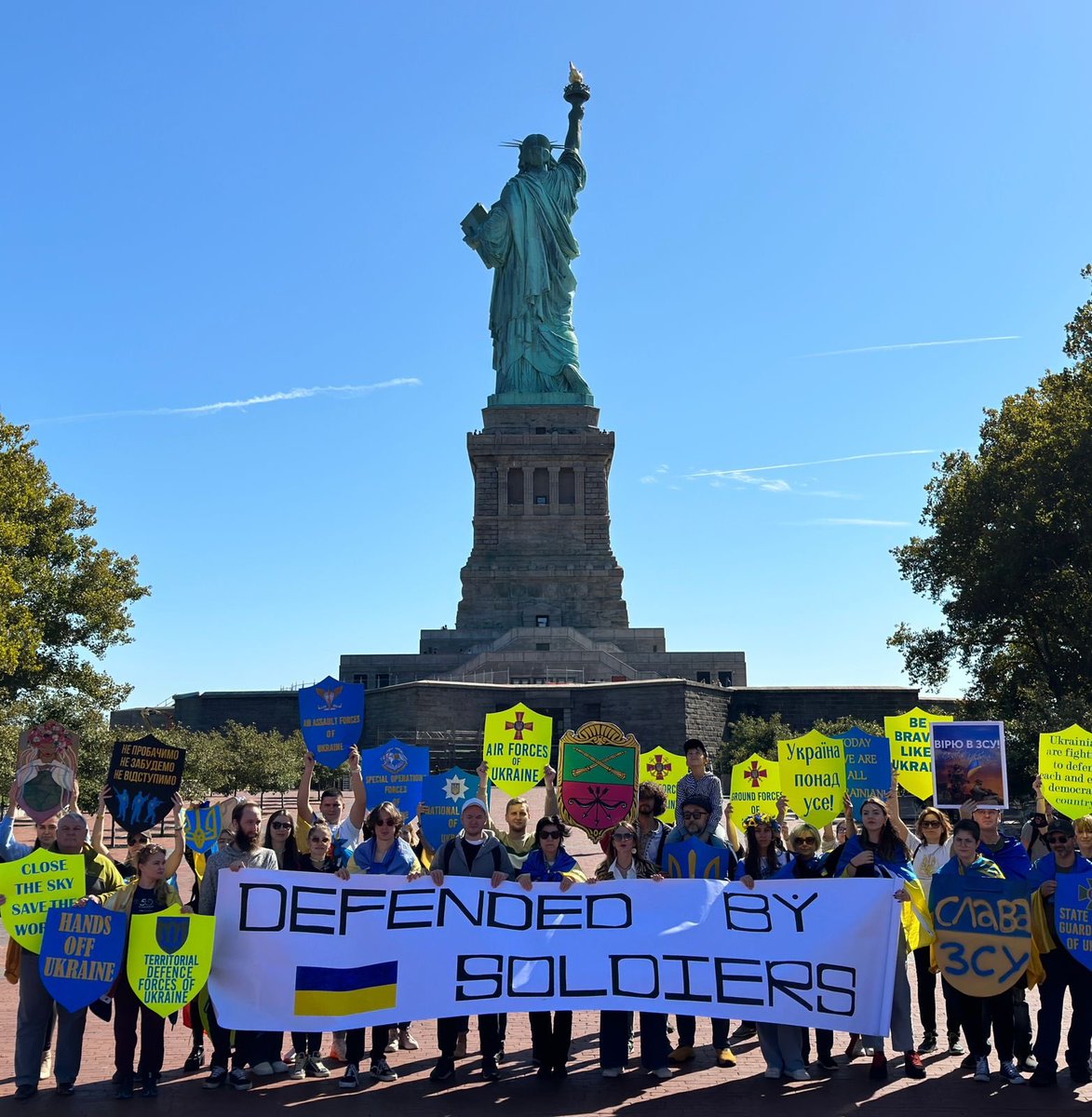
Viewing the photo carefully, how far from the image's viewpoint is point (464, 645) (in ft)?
182

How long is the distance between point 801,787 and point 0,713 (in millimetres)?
21779

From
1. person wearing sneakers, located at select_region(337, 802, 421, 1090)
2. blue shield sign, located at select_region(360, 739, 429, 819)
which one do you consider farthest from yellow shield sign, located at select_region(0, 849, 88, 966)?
blue shield sign, located at select_region(360, 739, 429, 819)

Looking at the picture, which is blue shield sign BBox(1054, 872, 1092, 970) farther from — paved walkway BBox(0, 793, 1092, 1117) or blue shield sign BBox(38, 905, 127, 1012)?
blue shield sign BBox(38, 905, 127, 1012)

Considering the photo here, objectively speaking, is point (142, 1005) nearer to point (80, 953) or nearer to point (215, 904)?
point (80, 953)

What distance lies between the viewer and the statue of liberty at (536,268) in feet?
206

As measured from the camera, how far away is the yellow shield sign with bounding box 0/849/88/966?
8062 millimetres

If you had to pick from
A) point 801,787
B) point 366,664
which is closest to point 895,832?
point 801,787

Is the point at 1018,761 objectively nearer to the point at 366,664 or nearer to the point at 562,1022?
the point at 562,1022

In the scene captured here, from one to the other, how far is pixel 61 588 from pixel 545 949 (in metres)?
28.1

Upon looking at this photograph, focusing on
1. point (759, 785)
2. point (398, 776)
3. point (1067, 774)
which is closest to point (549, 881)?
point (398, 776)

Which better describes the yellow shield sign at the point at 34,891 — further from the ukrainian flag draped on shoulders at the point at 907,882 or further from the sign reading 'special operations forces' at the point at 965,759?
the sign reading 'special operations forces' at the point at 965,759

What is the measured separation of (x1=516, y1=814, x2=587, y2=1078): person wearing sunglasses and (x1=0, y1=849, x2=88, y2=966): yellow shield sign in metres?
3.14

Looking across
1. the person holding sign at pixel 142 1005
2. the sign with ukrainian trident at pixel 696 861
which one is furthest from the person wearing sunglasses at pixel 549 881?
the person holding sign at pixel 142 1005

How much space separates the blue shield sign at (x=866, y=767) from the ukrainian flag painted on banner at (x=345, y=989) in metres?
6.49
